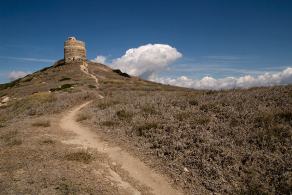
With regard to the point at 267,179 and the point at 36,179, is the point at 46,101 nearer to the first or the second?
the point at 36,179

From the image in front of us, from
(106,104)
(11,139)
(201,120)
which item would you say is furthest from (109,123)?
(106,104)

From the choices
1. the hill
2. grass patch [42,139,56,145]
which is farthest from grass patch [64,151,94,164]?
grass patch [42,139,56,145]

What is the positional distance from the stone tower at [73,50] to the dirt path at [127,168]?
58.2 m

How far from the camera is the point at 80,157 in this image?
12.6 metres

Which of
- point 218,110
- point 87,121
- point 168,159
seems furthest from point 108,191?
point 87,121

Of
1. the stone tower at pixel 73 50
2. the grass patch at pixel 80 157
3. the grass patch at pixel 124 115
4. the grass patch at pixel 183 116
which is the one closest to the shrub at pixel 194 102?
the grass patch at pixel 183 116

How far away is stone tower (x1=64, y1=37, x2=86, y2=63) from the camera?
237 ft

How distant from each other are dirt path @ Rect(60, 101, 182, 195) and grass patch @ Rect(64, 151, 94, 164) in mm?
900

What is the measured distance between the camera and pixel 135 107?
2198 cm

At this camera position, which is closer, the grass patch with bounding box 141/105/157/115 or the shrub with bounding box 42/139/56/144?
the shrub with bounding box 42/139/56/144

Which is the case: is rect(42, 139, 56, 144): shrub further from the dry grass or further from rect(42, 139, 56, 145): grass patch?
the dry grass

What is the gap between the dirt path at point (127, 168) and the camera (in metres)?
10.5

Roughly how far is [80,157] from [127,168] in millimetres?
2152

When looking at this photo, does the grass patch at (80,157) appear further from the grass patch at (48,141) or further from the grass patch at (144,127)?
the grass patch at (144,127)
